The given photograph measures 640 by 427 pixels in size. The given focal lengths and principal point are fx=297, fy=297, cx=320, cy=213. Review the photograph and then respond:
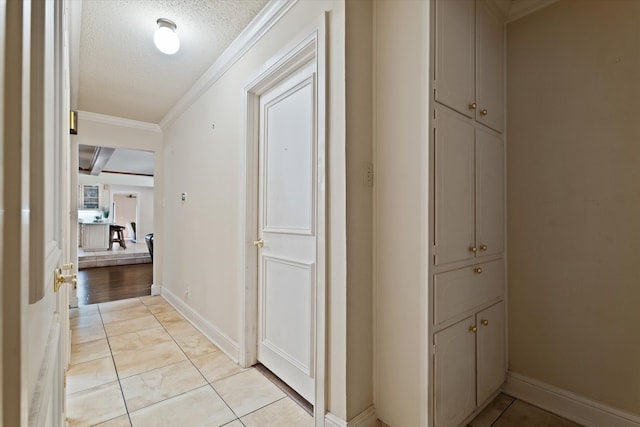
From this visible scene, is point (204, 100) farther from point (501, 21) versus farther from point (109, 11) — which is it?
point (501, 21)

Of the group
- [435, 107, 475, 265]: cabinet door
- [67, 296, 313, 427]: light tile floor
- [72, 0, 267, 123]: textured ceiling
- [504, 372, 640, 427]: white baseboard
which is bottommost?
[67, 296, 313, 427]: light tile floor

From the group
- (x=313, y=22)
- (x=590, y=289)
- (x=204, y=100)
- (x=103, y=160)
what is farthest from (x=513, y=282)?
(x=103, y=160)

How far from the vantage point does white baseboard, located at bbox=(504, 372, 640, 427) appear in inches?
61.1

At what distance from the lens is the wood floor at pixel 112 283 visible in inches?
163

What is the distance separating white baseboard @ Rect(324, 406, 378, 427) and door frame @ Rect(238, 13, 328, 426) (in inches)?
1.8

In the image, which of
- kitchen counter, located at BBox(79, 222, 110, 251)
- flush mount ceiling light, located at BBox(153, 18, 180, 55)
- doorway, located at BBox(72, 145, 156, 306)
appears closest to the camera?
flush mount ceiling light, located at BBox(153, 18, 180, 55)

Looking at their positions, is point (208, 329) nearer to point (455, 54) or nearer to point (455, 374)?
point (455, 374)

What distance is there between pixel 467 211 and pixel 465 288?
1.33ft

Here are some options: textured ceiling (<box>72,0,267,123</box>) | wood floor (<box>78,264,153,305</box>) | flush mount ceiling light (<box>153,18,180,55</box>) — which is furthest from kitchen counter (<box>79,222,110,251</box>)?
flush mount ceiling light (<box>153,18,180,55</box>)

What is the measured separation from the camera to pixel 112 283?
498 centimetres

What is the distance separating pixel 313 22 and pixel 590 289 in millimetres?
2127

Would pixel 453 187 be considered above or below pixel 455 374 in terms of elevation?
above

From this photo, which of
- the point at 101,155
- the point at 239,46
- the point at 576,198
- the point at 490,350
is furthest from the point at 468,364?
the point at 101,155

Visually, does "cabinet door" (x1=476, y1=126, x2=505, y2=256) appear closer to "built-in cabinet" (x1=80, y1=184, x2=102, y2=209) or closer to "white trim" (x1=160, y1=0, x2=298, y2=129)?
"white trim" (x1=160, y1=0, x2=298, y2=129)
